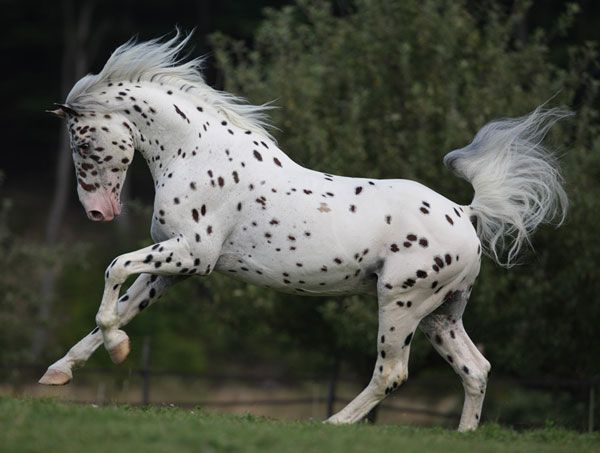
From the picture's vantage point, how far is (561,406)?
57.1 ft

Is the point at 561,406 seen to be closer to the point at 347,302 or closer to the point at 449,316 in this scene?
the point at 347,302

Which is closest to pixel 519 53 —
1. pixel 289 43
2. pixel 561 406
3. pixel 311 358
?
pixel 289 43

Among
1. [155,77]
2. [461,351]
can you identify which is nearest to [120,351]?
[155,77]

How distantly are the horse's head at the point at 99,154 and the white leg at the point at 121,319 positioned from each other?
0.62 m

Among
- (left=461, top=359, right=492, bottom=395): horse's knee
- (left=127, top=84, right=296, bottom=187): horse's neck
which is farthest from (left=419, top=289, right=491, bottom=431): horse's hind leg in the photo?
(left=127, top=84, right=296, bottom=187): horse's neck

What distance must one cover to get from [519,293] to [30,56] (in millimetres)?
23722

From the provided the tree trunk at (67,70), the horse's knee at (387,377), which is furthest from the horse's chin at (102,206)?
the tree trunk at (67,70)

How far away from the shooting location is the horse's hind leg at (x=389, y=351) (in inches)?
351

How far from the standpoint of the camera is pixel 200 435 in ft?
22.5

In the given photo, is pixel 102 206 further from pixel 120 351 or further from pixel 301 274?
pixel 301 274

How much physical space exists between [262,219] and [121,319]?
1.37 m

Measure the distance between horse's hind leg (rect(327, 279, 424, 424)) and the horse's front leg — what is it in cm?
154

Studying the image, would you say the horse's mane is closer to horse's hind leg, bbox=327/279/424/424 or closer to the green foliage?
horse's hind leg, bbox=327/279/424/424

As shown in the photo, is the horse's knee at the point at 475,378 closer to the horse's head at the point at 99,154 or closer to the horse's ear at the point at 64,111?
the horse's head at the point at 99,154
